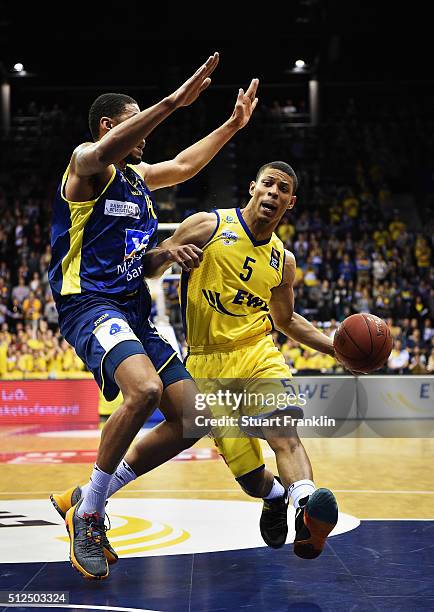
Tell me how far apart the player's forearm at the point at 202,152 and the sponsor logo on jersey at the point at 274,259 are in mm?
682

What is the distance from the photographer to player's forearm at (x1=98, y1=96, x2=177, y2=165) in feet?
13.1

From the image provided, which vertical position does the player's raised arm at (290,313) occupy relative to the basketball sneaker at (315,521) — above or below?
above

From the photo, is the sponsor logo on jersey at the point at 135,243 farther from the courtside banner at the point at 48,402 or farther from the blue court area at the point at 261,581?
the courtside banner at the point at 48,402

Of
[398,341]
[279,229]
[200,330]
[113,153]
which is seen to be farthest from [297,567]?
[279,229]

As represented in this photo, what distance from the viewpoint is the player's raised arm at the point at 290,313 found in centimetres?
530

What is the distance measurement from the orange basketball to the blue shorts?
0.96m

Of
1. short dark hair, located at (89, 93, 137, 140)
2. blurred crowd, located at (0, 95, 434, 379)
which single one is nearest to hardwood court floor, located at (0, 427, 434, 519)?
short dark hair, located at (89, 93, 137, 140)

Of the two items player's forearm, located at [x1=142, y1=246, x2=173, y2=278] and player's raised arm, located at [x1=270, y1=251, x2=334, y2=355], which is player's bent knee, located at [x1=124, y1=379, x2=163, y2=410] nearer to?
player's forearm, located at [x1=142, y1=246, x2=173, y2=278]

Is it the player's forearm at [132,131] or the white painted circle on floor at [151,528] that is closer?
the player's forearm at [132,131]

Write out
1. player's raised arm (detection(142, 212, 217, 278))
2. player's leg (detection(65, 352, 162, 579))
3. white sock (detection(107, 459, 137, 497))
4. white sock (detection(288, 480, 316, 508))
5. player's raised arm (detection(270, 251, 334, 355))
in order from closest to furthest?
player's leg (detection(65, 352, 162, 579)) < white sock (detection(288, 480, 316, 508)) < player's raised arm (detection(142, 212, 217, 278)) < white sock (detection(107, 459, 137, 497)) < player's raised arm (detection(270, 251, 334, 355))

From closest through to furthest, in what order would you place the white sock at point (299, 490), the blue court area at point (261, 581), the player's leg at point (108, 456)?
the blue court area at point (261, 581) → the player's leg at point (108, 456) → the white sock at point (299, 490)

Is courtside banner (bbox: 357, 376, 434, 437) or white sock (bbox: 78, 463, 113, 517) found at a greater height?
white sock (bbox: 78, 463, 113, 517)

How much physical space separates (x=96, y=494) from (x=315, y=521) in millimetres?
1099

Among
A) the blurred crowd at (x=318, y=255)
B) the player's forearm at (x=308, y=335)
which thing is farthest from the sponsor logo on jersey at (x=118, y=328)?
the blurred crowd at (x=318, y=255)
